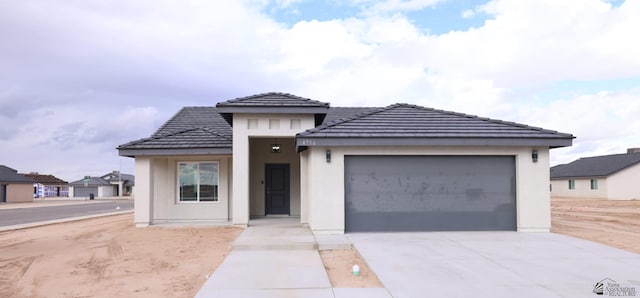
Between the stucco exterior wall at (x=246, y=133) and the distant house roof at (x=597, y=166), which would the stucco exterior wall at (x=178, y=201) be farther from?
the distant house roof at (x=597, y=166)

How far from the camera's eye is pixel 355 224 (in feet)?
42.2

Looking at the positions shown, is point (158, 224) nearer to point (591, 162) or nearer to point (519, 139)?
point (519, 139)

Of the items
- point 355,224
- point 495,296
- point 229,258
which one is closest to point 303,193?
point 355,224

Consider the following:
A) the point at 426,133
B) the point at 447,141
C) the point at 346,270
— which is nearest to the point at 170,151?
the point at 426,133

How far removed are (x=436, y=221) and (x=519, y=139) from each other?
3.07 m

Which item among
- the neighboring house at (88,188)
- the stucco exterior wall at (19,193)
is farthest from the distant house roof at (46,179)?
the stucco exterior wall at (19,193)

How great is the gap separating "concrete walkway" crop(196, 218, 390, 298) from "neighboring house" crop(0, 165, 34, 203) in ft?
155

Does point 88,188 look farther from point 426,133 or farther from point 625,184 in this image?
point 426,133

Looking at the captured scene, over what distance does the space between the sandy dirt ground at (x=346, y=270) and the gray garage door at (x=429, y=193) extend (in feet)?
8.24

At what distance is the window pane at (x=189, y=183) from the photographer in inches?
650

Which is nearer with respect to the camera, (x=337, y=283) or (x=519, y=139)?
(x=337, y=283)

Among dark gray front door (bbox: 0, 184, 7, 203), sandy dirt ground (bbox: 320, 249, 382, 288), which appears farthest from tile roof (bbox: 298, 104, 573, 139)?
dark gray front door (bbox: 0, 184, 7, 203)

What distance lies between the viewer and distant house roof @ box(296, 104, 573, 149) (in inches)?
494

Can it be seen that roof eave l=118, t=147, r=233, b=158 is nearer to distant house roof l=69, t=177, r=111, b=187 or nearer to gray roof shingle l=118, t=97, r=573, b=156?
gray roof shingle l=118, t=97, r=573, b=156
